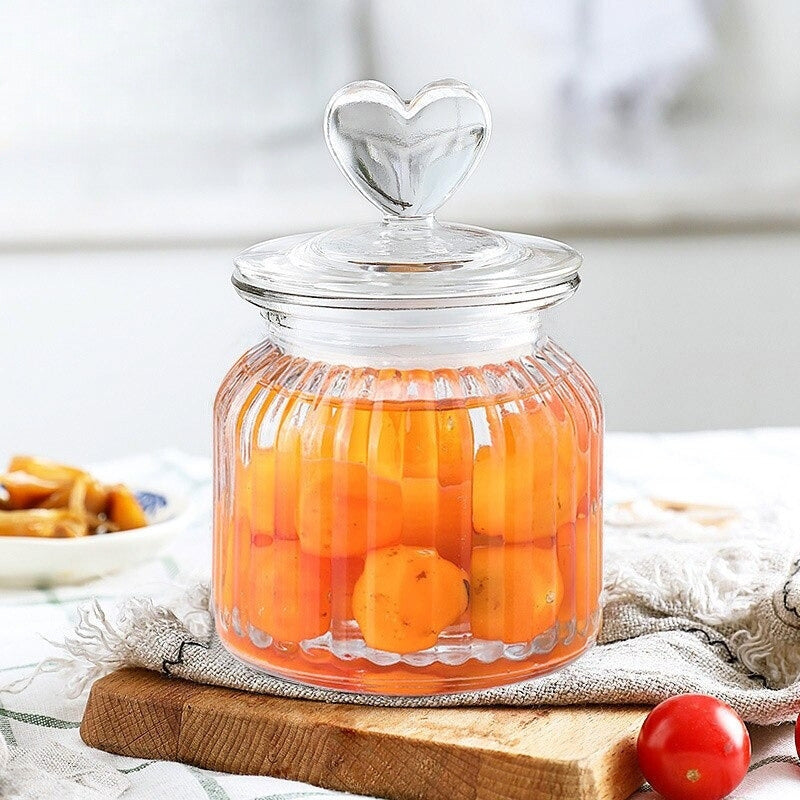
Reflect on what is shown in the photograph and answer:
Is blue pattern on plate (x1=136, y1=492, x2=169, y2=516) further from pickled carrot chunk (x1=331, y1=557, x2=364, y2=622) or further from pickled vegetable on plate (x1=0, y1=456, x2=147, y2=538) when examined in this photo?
pickled carrot chunk (x1=331, y1=557, x2=364, y2=622)

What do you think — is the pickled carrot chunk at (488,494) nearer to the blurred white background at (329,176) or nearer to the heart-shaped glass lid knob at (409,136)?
the heart-shaped glass lid knob at (409,136)

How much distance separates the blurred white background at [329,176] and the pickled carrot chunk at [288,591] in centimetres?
178

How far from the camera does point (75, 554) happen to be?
118 cm

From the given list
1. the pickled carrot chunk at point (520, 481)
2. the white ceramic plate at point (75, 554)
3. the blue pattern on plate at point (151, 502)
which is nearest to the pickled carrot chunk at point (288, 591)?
the pickled carrot chunk at point (520, 481)

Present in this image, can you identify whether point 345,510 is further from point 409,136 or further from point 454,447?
point 409,136

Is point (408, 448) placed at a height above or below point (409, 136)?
below

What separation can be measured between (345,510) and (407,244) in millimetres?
172

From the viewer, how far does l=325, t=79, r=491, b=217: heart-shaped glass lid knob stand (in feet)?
2.76

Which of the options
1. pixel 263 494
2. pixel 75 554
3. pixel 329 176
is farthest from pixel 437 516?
pixel 329 176

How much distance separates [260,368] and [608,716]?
0.31 meters

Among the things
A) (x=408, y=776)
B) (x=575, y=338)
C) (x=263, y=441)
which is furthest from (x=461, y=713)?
(x=575, y=338)

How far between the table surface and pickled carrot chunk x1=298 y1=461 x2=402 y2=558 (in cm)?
15

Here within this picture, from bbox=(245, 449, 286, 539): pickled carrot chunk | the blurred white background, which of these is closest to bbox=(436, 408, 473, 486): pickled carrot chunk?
bbox=(245, 449, 286, 539): pickled carrot chunk

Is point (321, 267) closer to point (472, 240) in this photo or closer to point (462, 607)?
point (472, 240)
